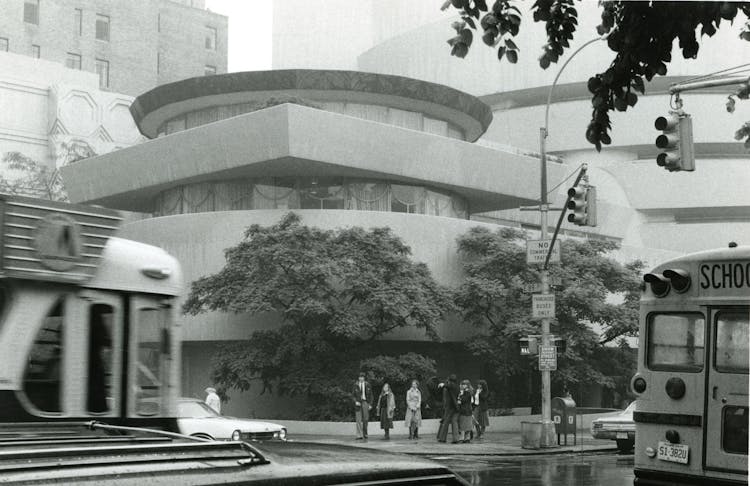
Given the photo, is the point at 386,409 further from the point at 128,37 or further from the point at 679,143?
Result: the point at 128,37

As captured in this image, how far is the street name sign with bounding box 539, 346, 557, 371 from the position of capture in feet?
89.4

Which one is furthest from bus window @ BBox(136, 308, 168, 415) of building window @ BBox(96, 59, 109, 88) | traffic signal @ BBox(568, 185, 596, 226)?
building window @ BBox(96, 59, 109, 88)

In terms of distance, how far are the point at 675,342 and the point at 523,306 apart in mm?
25982

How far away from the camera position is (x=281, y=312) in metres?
36.4

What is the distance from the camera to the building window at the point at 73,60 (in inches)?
3393

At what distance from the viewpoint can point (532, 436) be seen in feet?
89.1

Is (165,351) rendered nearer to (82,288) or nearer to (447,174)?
(82,288)

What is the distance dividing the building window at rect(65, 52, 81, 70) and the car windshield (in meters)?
71.6

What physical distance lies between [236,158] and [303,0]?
3512 cm

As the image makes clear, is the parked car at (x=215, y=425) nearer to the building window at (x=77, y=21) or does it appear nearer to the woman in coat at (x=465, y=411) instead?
the woman in coat at (x=465, y=411)

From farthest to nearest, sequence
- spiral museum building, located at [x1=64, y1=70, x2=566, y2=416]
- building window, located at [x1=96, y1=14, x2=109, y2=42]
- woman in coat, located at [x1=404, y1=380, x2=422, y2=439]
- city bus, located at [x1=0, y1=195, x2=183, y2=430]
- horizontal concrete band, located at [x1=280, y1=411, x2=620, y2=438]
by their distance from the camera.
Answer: building window, located at [x1=96, y1=14, x2=109, y2=42]
spiral museum building, located at [x1=64, y1=70, x2=566, y2=416]
horizontal concrete band, located at [x1=280, y1=411, x2=620, y2=438]
woman in coat, located at [x1=404, y1=380, x2=422, y2=439]
city bus, located at [x1=0, y1=195, x2=183, y2=430]

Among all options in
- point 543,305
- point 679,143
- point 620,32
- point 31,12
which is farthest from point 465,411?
point 31,12

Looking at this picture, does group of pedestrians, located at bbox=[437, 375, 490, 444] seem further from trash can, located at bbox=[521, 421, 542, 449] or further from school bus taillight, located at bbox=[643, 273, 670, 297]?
school bus taillight, located at bbox=[643, 273, 670, 297]

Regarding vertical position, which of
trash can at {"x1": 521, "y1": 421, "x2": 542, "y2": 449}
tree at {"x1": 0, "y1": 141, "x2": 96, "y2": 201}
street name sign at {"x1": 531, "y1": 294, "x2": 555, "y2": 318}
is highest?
tree at {"x1": 0, "y1": 141, "x2": 96, "y2": 201}
